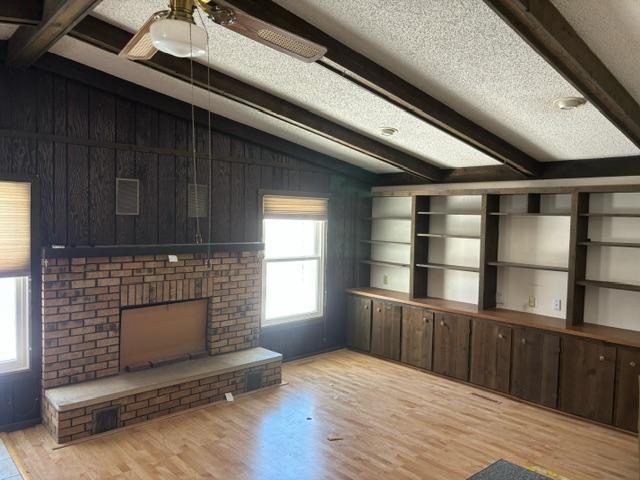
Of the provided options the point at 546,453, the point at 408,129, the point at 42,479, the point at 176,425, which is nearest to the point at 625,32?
the point at 408,129

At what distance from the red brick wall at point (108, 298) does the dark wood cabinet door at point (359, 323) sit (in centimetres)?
176

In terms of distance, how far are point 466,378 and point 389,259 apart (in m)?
1.86

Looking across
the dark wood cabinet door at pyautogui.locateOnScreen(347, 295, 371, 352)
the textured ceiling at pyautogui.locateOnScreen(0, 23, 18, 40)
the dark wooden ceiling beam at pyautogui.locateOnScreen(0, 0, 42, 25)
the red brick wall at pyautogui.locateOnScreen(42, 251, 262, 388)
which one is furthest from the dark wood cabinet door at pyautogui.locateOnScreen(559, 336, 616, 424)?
the textured ceiling at pyautogui.locateOnScreen(0, 23, 18, 40)

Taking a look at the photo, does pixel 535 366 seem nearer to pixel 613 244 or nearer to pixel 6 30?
pixel 613 244

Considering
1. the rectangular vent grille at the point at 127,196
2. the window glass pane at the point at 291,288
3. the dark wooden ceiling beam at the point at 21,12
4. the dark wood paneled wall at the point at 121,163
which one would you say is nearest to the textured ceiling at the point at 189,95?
Answer: the dark wood paneled wall at the point at 121,163

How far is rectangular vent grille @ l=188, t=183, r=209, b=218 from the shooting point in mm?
4891

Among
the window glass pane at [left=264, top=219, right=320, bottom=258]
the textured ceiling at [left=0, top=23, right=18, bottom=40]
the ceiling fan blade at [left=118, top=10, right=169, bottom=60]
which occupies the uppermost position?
the textured ceiling at [left=0, top=23, right=18, bottom=40]

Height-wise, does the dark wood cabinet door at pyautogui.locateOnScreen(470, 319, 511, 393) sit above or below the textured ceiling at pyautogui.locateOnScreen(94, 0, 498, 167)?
below

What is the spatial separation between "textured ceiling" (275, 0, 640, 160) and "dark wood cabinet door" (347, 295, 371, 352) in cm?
286

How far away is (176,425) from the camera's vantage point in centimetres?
412

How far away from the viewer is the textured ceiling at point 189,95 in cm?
383

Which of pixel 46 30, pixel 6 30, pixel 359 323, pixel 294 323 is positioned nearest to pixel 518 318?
pixel 359 323

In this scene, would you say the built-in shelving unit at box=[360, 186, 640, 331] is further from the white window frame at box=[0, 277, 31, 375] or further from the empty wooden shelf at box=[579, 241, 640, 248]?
the white window frame at box=[0, 277, 31, 375]

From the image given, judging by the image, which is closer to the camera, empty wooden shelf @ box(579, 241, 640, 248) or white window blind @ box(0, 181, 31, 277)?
white window blind @ box(0, 181, 31, 277)
